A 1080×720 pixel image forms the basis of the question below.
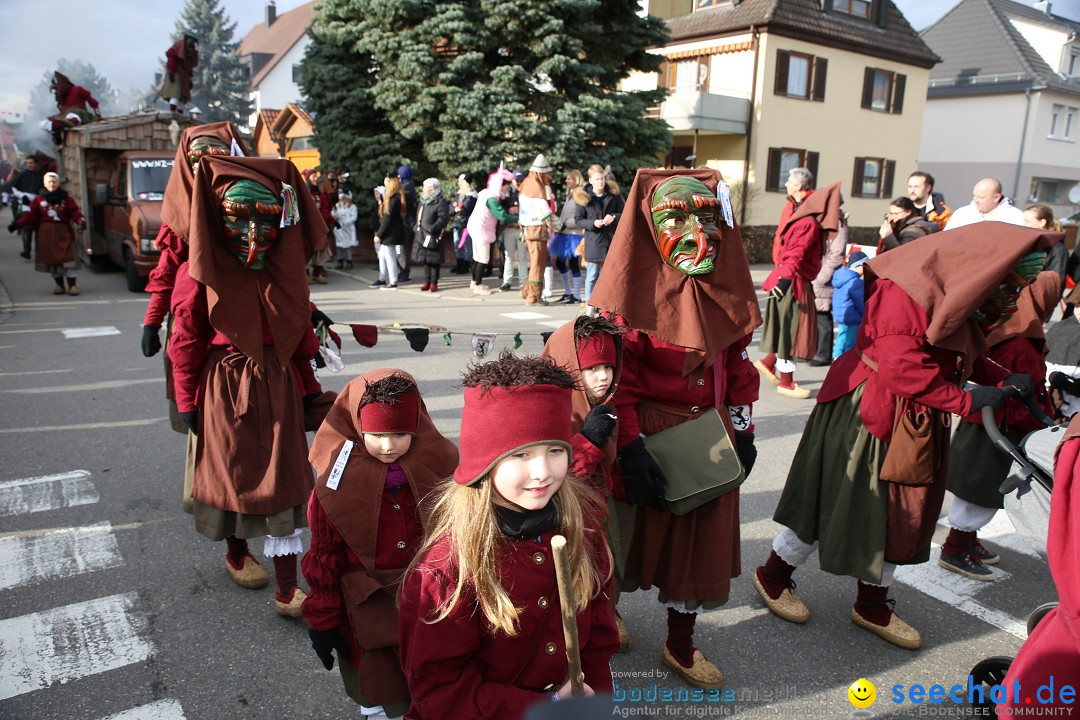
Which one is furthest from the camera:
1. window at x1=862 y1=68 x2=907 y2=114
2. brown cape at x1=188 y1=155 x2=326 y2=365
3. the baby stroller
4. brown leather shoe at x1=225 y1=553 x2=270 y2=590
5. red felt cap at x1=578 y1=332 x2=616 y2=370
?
window at x1=862 y1=68 x2=907 y2=114

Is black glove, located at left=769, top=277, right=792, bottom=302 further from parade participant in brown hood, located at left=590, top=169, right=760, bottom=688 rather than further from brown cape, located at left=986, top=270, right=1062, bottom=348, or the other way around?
parade participant in brown hood, located at left=590, top=169, right=760, bottom=688

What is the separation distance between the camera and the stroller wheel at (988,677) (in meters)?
3.03

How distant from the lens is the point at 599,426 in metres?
2.53

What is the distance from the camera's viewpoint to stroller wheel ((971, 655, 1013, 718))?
3025mm

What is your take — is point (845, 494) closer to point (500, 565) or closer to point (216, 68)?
point (500, 565)

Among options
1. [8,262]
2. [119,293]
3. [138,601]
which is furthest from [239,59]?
[138,601]

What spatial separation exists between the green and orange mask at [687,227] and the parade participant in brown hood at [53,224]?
458 inches

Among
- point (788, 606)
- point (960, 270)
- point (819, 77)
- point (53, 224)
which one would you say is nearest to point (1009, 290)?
point (960, 270)

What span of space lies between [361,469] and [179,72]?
52.4ft

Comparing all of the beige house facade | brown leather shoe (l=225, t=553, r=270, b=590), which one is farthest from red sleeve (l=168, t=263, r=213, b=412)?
the beige house facade

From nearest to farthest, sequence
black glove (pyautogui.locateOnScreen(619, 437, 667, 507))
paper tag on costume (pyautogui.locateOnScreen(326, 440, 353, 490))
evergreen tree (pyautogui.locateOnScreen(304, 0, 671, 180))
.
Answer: paper tag on costume (pyautogui.locateOnScreen(326, 440, 353, 490))
black glove (pyautogui.locateOnScreen(619, 437, 667, 507))
evergreen tree (pyautogui.locateOnScreen(304, 0, 671, 180))

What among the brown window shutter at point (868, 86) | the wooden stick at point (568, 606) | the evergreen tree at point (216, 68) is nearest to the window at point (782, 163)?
the brown window shutter at point (868, 86)

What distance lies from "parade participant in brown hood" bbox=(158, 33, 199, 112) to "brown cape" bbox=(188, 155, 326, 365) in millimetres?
14283

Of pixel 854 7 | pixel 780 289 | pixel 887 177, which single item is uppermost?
pixel 854 7
